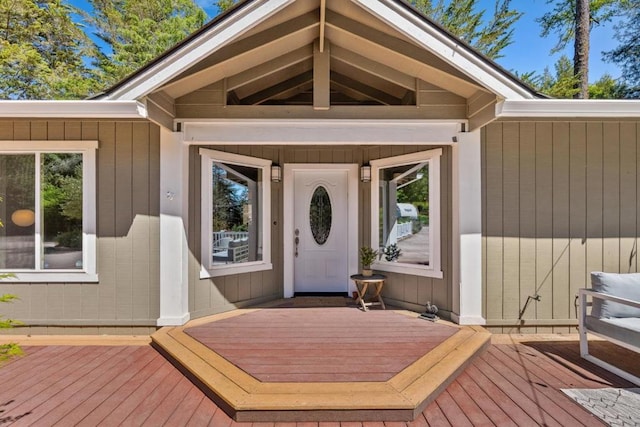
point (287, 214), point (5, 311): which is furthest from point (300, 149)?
point (5, 311)

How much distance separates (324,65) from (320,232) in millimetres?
2642

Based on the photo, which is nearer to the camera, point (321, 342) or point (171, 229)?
point (321, 342)

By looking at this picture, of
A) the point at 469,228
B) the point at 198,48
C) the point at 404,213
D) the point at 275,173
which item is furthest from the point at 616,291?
the point at 198,48

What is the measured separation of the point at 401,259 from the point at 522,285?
4.98 ft

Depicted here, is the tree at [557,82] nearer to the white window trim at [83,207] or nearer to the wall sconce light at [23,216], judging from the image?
the white window trim at [83,207]

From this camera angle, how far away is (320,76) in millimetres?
3752

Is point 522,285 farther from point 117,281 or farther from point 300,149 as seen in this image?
point 117,281

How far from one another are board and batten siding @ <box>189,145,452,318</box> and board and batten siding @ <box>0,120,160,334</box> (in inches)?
17.8

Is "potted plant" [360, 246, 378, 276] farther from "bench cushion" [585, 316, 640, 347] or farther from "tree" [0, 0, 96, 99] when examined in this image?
"tree" [0, 0, 96, 99]

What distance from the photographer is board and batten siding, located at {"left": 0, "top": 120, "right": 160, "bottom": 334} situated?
13.0ft

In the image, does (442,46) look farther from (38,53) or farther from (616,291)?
(38,53)

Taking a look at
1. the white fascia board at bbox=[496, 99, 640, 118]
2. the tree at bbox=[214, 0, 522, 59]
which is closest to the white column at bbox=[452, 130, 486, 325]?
the white fascia board at bbox=[496, 99, 640, 118]

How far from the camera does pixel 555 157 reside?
159 inches

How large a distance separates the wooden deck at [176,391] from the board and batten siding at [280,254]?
0.95 meters
